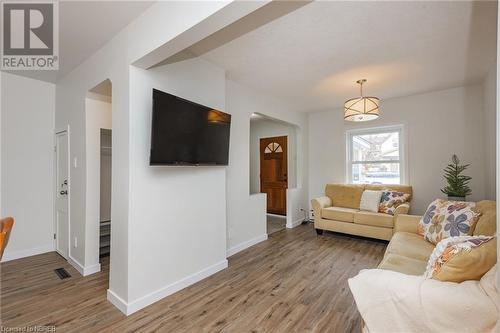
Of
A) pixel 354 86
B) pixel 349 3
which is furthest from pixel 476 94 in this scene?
pixel 349 3

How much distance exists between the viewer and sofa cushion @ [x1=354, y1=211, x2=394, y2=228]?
12.0ft

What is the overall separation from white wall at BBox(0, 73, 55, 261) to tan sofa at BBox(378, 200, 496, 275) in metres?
4.29

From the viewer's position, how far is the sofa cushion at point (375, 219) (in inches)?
144

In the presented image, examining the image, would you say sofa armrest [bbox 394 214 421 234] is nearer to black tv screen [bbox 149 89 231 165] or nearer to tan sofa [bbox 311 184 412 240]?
tan sofa [bbox 311 184 412 240]

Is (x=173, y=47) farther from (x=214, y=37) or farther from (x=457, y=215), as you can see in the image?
(x=457, y=215)

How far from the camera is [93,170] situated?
8.92ft

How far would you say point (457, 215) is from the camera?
7.66 ft

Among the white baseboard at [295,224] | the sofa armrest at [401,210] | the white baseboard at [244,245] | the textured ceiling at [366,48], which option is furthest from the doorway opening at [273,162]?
the sofa armrest at [401,210]

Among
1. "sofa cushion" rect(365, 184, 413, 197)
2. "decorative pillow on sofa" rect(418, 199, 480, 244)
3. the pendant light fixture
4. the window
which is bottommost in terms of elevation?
"decorative pillow on sofa" rect(418, 199, 480, 244)

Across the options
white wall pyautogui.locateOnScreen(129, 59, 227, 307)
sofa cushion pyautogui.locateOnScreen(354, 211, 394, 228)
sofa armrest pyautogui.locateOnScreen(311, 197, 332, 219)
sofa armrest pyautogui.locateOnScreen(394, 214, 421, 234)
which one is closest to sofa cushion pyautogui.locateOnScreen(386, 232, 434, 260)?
sofa armrest pyautogui.locateOnScreen(394, 214, 421, 234)

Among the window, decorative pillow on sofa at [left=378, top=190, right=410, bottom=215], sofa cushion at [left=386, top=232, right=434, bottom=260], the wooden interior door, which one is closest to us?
sofa cushion at [left=386, top=232, right=434, bottom=260]

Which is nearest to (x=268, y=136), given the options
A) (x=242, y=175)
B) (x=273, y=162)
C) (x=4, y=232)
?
(x=273, y=162)

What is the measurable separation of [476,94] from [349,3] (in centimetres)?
329

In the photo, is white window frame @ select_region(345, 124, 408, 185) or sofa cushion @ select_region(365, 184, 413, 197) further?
white window frame @ select_region(345, 124, 408, 185)
